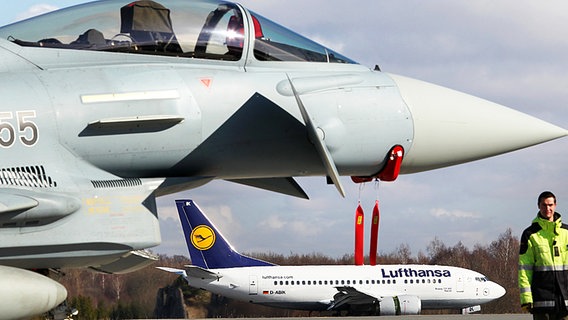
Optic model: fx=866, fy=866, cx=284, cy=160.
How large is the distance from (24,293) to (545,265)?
4589 mm

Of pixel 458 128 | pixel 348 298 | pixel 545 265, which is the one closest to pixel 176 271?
pixel 348 298

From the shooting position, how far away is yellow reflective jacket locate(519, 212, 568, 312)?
770 centimetres

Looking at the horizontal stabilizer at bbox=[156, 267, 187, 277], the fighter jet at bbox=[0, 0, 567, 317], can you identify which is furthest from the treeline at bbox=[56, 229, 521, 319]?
the fighter jet at bbox=[0, 0, 567, 317]

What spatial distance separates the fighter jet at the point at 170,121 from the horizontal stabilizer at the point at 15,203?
10mm

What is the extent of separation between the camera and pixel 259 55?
6.52 meters

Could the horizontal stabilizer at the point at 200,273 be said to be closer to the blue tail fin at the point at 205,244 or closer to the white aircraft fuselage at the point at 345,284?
the white aircraft fuselage at the point at 345,284

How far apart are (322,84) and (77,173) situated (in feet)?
6.15

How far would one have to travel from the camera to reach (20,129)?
5660 millimetres

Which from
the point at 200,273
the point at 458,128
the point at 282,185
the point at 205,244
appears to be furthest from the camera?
the point at 205,244

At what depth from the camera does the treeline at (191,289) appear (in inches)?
1117

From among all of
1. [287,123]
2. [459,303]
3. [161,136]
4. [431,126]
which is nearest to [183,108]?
[161,136]

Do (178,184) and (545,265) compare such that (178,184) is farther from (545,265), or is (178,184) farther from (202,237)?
(202,237)

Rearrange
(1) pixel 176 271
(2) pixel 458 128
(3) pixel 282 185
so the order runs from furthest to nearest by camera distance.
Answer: (1) pixel 176 271, (3) pixel 282 185, (2) pixel 458 128

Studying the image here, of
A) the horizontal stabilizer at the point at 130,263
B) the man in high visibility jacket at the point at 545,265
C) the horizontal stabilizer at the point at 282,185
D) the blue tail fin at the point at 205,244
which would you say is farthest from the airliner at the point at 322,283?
the horizontal stabilizer at the point at 130,263
